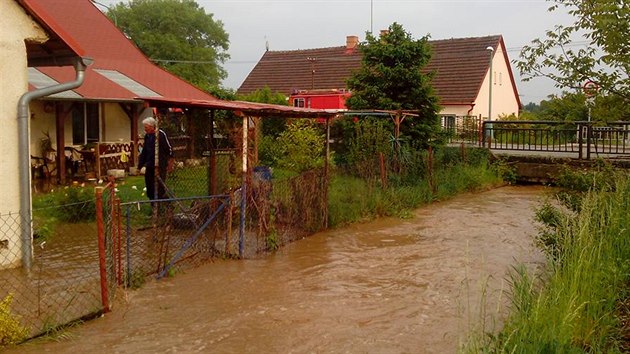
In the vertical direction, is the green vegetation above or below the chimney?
below

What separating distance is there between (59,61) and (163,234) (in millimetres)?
2952

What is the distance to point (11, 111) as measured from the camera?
8.05 meters

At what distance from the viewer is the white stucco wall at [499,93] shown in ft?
118

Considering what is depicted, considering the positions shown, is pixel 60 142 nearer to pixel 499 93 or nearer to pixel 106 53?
pixel 106 53

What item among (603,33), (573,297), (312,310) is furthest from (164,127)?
(573,297)

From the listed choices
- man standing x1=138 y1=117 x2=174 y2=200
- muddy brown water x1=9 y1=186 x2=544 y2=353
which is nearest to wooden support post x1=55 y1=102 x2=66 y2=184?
man standing x1=138 y1=117 x2=174 y2=200

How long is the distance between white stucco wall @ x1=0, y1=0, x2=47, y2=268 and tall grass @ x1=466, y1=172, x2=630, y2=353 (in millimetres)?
5905

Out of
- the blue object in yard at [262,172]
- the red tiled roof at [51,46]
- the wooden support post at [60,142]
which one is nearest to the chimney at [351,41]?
the wooden support post at [60,142]

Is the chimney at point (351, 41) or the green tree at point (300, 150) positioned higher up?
the chimney at point (351, 41)

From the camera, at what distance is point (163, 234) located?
326 inches

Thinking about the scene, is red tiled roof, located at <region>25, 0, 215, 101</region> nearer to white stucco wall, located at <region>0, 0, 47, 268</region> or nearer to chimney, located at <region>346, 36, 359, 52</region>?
white stucco wall, located at <region>0, 0, 47, 268</region>

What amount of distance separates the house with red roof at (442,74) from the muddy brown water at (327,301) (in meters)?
18.6

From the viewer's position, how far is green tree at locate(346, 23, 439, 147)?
61.2 feet

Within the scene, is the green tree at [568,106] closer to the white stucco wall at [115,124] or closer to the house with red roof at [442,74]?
the white stucco wall at [115,124]
